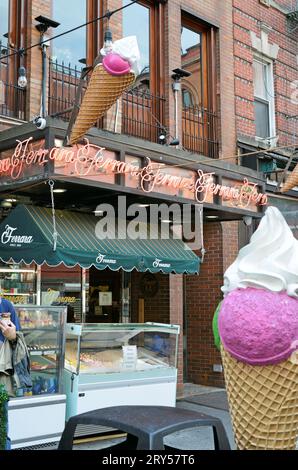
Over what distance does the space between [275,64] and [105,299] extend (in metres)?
7.22

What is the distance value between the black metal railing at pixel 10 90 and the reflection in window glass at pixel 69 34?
2.81 ft

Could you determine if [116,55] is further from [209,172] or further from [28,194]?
[209,172]

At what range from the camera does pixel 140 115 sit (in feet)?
34.2

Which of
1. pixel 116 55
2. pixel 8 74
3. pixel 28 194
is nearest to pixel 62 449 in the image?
pixel 116 55

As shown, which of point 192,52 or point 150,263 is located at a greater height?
point 192,52

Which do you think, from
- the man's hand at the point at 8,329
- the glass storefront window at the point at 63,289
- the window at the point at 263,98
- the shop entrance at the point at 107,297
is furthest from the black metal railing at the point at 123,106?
the man's hand at the point at 8,329

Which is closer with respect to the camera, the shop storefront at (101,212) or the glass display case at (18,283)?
the shop storefront at (101,212)

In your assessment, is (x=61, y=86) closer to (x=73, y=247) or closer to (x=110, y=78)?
(x=73, y=247)

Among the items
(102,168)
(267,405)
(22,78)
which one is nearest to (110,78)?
(102,168)

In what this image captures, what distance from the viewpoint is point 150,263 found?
8.56 meters

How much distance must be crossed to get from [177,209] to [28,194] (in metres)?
2.48

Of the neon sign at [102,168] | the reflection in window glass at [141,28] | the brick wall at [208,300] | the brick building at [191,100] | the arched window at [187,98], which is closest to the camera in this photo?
the neon sign at [102,168]

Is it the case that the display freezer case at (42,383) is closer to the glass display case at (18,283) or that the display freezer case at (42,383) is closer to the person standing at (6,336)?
the person standing at (6,336)

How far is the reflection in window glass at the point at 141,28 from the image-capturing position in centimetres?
1062
